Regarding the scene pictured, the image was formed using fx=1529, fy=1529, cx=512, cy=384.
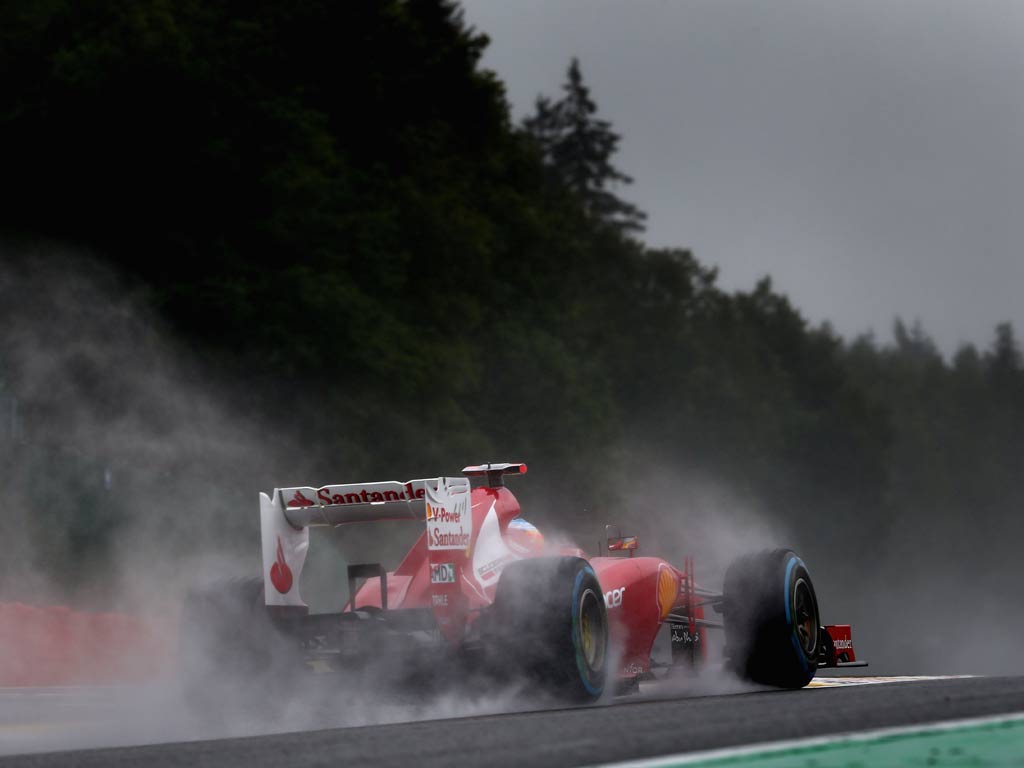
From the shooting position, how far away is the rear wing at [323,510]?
8.78 metres

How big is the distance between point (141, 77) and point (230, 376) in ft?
19.5

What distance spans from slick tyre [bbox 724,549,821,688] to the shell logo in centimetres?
38

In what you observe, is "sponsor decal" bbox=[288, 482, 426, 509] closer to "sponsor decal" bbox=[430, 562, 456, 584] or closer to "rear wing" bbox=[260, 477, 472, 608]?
"rear wing" bbox=[260, 477, 472, 608]

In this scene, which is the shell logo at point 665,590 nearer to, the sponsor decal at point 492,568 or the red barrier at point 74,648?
the sponsor decal at point 492,568

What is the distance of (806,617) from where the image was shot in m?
10.3

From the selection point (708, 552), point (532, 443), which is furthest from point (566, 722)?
point (532, 443)

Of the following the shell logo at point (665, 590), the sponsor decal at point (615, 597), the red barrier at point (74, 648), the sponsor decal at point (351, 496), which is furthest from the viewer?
the red barrier at point (74, 648)

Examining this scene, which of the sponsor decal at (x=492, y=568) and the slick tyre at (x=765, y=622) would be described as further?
the slick tyre at (x=765, y=622)

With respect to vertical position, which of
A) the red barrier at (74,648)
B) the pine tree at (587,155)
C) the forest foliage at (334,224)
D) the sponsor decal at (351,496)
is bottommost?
the red barrier at (74,648)

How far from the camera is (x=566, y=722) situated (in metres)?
6.49

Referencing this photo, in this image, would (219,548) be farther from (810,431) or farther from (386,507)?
(810,431)

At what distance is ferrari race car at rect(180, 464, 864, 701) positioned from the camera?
8.46 meters

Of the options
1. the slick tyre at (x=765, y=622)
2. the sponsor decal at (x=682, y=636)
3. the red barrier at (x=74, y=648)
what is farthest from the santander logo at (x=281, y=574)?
the red barrier at (x=74, y=648)

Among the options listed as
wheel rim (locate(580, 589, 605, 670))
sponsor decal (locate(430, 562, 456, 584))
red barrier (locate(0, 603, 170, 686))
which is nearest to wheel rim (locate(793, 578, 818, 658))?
wheel rim (locate(580, 589, 605, 670))
